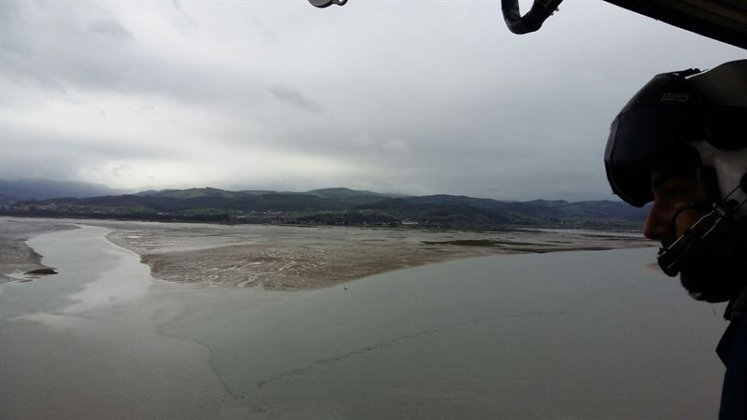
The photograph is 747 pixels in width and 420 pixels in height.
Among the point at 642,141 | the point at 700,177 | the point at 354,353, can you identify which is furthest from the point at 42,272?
the point at 700,177

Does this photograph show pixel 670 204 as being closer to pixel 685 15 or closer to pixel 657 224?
pixel 657 224

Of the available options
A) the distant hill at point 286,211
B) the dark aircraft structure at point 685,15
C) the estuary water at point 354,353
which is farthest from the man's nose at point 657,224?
the distant hill at point 286,211

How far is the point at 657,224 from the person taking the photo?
143 centimetres

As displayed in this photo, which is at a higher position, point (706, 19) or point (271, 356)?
point (706, 19)

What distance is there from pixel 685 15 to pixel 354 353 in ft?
21.8

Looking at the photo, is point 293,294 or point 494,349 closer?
point 494,349

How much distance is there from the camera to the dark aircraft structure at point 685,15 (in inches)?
107

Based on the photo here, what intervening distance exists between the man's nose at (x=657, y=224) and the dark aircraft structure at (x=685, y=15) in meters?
1.74

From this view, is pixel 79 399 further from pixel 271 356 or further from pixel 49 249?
pixel 49 249

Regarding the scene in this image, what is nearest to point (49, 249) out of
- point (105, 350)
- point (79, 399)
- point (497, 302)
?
point (105, 350)

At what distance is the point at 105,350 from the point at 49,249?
2354cm

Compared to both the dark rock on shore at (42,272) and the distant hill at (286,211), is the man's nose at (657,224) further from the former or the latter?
the distant hill at (286,211)

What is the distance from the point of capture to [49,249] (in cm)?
2603

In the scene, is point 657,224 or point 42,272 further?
point 42,272
